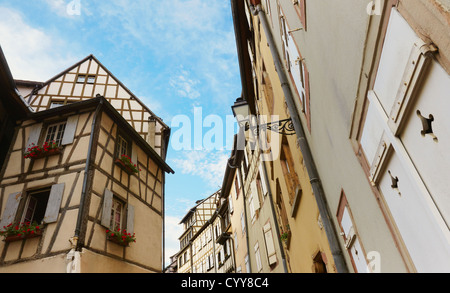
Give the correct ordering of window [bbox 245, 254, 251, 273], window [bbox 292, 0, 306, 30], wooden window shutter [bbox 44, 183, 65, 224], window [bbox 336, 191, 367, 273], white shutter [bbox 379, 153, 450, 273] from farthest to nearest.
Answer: window [bbox 245, 254, 251, 273]
wooden window shutter [bbox 44, 183, 65, 224]
window [bbox 292, 0, 306, 30]
window [bbox 336, 191, 367, 273]
white shutter [bbox 379, 153, 450, 273]

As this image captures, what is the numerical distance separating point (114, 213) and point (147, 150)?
11.5 feet

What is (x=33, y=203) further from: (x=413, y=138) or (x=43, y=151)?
(x=413, y=138)

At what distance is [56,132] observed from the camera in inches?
400

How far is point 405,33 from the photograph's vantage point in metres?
1.69

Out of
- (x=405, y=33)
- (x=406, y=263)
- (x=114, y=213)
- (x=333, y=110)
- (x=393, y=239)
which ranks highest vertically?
(x=114, y=213)

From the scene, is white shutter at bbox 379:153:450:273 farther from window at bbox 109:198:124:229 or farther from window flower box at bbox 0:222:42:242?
window at bbox 109:198:124:229

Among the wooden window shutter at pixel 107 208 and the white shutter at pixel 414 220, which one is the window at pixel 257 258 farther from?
the white shutter at pixel 414 220

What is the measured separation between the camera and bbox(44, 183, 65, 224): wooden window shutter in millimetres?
7892

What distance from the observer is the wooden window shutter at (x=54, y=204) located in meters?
7.89

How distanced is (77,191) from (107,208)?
3.19 ft

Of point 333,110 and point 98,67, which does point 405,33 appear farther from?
point 98,67

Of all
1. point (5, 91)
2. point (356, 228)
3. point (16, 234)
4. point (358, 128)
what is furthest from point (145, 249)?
Result: point (358, 128)

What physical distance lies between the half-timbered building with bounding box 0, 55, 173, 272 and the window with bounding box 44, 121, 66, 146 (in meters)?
0.03

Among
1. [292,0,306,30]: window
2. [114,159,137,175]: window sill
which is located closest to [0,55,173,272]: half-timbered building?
[114,159,137,175]: window sill
